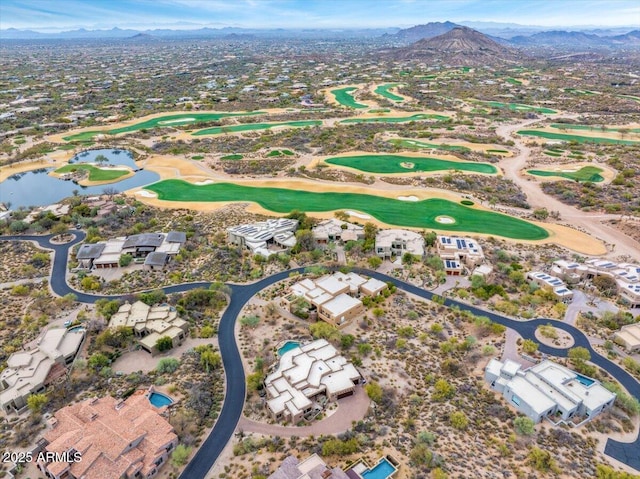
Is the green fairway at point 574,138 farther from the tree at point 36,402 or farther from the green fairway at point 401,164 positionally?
the tree at point 36,402

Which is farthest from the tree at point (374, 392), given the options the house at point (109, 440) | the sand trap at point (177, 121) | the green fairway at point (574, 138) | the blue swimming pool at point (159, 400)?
the sand trap at point (177, 121)

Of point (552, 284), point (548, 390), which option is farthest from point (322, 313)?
point (552, 284)

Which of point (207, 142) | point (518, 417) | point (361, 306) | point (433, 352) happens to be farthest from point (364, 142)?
point (518, 417)

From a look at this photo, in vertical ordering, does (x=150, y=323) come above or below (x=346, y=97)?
below

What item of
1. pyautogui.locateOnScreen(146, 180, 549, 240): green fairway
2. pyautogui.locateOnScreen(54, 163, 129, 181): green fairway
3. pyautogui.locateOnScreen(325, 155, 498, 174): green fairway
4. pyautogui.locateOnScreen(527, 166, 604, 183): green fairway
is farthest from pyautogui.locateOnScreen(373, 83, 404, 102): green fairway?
pyautogui.locateOnScreen(54, 163, 129, 181): green fairway

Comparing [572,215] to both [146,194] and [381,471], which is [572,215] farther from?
[146,194]
